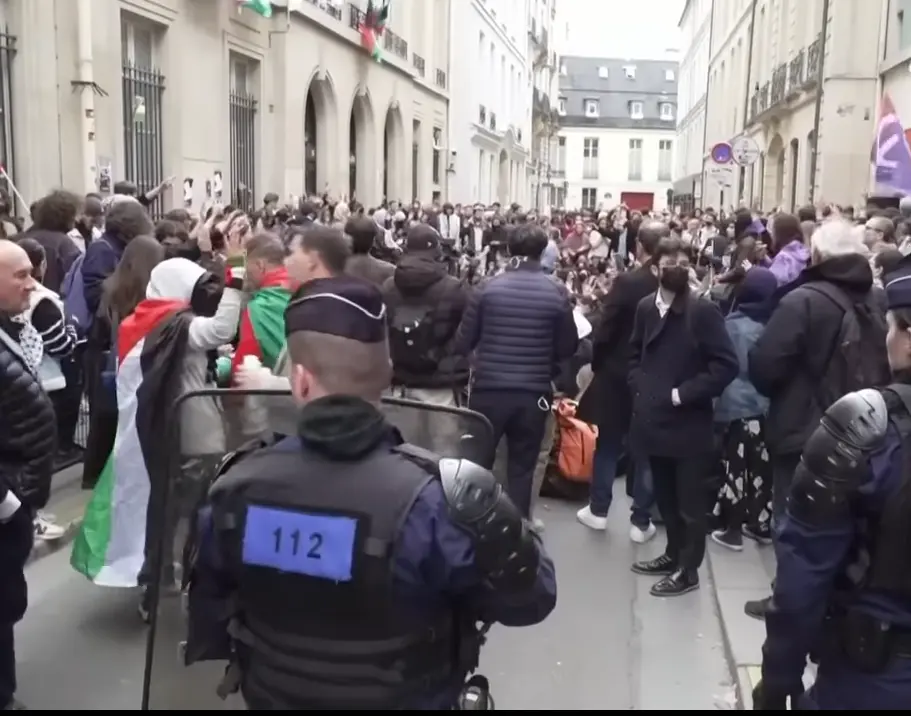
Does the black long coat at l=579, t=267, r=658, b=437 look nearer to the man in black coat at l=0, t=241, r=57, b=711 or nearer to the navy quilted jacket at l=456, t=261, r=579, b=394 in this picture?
the navy quilted jacket at l=456, t=261, r=579, b=394

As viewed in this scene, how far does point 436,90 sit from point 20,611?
31.9m

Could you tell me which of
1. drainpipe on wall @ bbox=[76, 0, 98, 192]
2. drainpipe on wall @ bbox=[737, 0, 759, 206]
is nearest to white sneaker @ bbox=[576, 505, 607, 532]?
drainpipe on wall @ bbox=[76, 0, 98, 192]

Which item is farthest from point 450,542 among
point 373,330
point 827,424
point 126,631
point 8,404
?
point 126,631

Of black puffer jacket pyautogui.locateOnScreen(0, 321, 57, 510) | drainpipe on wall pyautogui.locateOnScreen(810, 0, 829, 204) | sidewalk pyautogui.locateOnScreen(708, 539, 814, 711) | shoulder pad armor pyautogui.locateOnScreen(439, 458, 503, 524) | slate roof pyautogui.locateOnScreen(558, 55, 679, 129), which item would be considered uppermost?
slate roof pyautogui.locateOnScreen(558, 55, 679, 129)

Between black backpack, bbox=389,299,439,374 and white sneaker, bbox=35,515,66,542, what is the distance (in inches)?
87.3

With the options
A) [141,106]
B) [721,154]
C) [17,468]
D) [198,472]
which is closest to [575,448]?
[17,468]

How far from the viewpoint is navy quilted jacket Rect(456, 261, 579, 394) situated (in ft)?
18.7

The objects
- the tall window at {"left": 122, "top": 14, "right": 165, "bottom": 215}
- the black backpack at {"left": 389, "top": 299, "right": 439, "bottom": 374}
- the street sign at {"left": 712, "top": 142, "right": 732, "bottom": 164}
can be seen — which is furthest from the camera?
the street sign at {"left": 712, "top": 142, "right": 732, "bottom": 164}

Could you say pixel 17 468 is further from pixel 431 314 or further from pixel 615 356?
pixel 615 356

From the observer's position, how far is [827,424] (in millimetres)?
2422

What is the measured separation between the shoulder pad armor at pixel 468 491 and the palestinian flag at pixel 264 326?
2.58 meters

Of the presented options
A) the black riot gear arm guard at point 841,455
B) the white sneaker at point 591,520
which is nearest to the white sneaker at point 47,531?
the white sneaker at point 591,520

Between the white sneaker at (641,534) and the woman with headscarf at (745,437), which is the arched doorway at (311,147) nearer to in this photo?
the white sneaker at (641,534)

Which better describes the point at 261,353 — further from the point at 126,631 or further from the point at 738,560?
the point at 738,560
